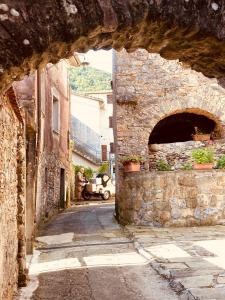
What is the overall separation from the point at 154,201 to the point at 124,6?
9.02 m

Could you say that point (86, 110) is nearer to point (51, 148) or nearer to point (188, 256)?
point (51, 148)

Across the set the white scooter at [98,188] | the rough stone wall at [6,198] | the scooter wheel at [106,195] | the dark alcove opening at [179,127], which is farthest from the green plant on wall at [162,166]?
the scooter wheel at [106,195]

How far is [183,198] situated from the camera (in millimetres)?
11383

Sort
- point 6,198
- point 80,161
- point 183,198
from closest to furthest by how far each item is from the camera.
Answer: point 6,198
point 183,198
point 80,161

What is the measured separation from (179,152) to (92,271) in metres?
6.50

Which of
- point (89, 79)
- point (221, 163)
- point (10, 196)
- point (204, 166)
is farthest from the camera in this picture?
point (89, 79)

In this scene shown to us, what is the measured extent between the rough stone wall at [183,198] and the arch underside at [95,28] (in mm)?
8312

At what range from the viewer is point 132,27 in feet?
9.49

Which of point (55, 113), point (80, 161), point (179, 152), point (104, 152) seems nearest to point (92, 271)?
point (179, 152)

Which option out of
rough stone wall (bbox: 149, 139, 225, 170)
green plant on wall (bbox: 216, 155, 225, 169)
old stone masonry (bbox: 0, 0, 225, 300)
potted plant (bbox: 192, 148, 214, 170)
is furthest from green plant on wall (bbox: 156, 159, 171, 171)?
green plant on wall (bbox: 216, 155, 225, 169)

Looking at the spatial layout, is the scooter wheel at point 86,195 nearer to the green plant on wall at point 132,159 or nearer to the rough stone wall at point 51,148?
the rough stone wall at point 51,148

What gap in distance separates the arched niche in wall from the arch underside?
11.8m

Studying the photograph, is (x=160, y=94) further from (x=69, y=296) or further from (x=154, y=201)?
(x=69, y=296)

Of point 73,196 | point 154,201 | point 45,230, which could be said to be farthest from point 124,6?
point 73,196
